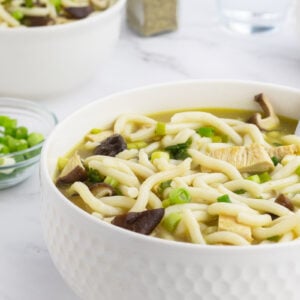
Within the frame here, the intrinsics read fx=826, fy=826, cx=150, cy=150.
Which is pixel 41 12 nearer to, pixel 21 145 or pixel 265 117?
pixel 21 145

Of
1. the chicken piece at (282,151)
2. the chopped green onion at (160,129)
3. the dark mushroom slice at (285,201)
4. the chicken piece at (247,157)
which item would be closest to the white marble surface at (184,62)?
the chopped green onion at (160,129)

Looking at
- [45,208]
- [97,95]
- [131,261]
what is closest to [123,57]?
[97,95]

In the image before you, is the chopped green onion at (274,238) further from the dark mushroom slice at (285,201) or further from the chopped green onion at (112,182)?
the chopped green onion at (112,182)

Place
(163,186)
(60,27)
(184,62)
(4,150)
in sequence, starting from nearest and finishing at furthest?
(163,186) < (4,150) < (60,27) < (184,62)

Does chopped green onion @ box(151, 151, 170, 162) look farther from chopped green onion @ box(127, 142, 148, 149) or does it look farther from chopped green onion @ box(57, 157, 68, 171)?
chopped green onion @ box(57, 157, 68, 171)

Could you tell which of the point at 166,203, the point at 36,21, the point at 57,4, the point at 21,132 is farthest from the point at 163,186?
the point at 57,4

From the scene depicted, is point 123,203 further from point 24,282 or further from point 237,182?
point 24,282
